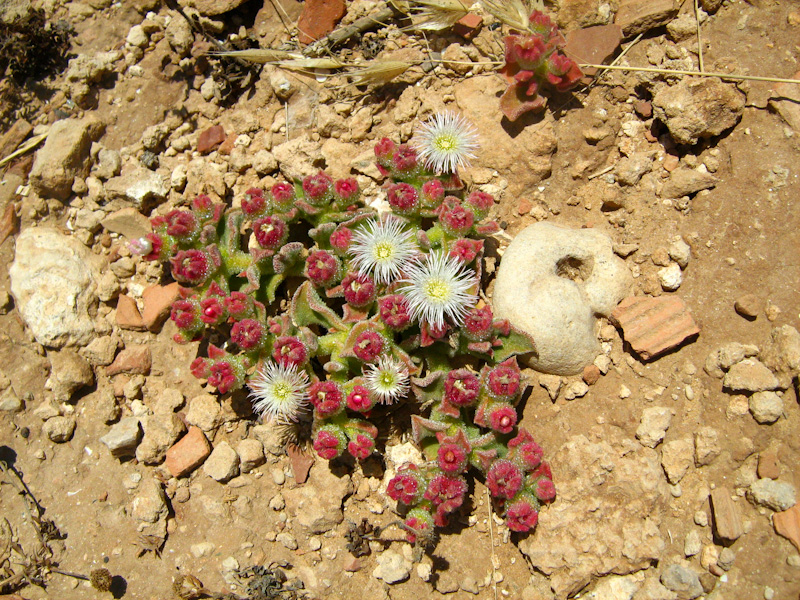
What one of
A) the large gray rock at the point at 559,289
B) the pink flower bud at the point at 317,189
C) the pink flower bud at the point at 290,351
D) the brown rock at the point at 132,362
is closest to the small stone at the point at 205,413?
the brown rock at the point at 132,362

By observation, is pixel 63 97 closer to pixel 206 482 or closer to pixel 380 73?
pixel 380 73

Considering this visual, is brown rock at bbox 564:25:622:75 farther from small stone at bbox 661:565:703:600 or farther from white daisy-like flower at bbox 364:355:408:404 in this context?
small stone at bbox 661:565:703:600

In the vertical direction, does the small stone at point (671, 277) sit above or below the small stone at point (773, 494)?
above

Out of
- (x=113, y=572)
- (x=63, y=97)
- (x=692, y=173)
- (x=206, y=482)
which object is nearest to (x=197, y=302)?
(x=206, y=482)

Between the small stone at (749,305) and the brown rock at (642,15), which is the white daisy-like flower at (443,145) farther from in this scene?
the small stone at (749,305)

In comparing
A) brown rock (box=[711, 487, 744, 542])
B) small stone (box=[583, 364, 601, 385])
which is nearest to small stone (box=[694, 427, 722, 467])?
brown rock (box=[711, 487, 744, 542])

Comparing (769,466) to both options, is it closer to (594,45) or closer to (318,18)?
(594,45)

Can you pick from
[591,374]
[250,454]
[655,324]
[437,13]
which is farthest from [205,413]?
[437,13]
